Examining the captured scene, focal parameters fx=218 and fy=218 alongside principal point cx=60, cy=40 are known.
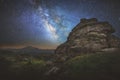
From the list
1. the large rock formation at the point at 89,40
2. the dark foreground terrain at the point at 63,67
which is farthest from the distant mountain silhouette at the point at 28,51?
the large rock formation at the point at 89,40

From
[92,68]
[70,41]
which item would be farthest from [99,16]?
[92,68]

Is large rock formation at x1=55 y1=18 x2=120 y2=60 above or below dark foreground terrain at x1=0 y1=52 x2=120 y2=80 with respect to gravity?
above

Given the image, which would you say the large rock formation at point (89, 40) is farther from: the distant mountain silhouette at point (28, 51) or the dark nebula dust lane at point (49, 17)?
the distant mountain silhouette at point (28, 51)

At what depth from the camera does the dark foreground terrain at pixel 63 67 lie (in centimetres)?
866

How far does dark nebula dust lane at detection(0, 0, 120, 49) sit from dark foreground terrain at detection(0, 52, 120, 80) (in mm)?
716

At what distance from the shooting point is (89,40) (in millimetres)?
9023

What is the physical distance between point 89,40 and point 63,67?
1.55 m

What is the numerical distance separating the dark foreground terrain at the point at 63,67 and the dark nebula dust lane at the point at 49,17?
2.35 feet

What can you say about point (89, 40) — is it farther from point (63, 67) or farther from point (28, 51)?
point (28, 51)

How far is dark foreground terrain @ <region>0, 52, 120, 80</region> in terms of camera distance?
866 cm

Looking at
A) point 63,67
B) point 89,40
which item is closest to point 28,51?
point 63,67

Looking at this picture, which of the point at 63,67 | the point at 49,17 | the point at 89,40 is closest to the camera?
the point at 63,67

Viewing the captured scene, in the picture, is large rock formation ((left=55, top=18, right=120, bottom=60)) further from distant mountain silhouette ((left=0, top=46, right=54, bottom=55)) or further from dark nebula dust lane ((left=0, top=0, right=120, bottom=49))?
distant mountain silhouette ((left=0, top=46, right=54, bottom=55))

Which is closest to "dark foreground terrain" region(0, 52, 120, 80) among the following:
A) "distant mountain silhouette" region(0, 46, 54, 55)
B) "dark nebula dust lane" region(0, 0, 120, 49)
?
"distant mountain silhouette" region(0, 46, 54, 55)
